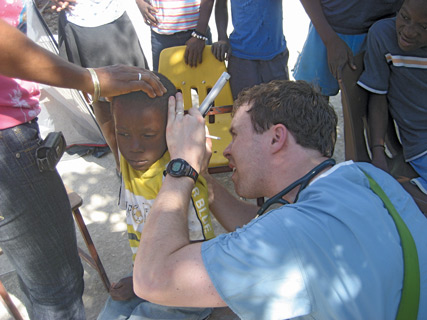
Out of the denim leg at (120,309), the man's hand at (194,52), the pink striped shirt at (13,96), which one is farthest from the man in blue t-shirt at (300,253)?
the man's hand at (194,52)

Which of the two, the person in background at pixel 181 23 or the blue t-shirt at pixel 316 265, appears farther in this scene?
the person in background at pixel 181 23

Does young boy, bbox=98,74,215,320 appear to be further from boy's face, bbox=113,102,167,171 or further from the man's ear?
the man's ear

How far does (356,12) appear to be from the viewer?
2.85 meters

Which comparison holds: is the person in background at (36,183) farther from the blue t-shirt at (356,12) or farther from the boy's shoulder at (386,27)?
the blue t-shirt at (356,12)

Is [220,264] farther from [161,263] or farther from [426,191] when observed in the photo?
[426,191]

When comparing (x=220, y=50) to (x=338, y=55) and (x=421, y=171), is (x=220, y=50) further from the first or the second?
(x=421, y=171)

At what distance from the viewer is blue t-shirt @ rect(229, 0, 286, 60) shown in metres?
3.14

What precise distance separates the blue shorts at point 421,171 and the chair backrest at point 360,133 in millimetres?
33

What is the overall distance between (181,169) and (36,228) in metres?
0.71

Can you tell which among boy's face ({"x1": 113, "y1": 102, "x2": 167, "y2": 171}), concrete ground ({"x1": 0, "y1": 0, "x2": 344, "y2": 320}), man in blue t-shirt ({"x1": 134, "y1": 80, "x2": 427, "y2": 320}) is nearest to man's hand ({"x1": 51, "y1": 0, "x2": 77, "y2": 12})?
concrete ground ({"x1": 0, "y1": 0, "x2": 344, "y2": 320})

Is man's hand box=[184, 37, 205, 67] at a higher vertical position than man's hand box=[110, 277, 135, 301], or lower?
higher

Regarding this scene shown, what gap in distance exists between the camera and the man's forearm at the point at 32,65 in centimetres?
122

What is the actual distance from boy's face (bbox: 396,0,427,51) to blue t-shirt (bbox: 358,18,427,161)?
8cm

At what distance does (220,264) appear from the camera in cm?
109
